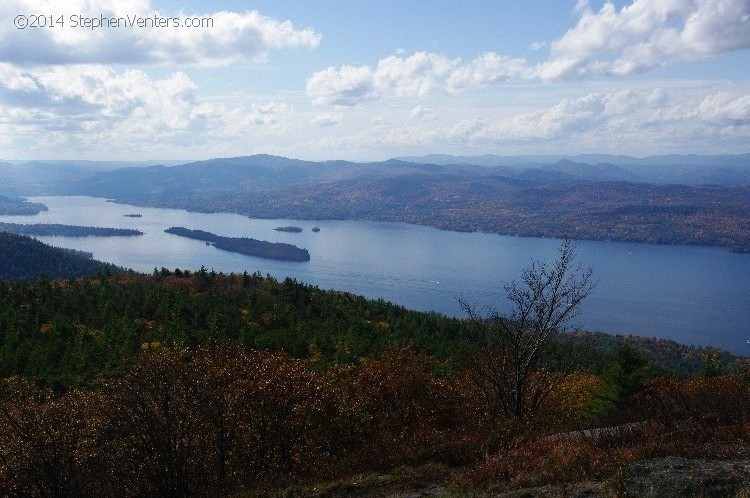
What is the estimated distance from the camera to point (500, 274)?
14188 cm

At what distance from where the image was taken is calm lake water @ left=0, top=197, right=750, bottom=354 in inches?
4272

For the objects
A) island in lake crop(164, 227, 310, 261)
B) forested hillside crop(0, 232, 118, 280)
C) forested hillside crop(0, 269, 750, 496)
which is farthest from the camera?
island in lake crop(164, 227, 310, 261)

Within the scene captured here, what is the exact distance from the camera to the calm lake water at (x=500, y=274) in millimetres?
108500

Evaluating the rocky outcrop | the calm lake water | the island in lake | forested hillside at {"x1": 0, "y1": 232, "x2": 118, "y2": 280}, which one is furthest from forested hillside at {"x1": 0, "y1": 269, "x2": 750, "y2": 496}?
the island in lake

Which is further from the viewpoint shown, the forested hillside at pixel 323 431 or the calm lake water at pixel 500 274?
the calm lake water at pixel 500 274

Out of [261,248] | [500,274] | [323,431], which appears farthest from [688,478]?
[261,248]

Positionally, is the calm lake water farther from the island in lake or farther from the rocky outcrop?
the rocky outcrop

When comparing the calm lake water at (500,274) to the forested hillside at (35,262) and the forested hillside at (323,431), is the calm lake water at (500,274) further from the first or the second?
the forested hillside at (323,431)

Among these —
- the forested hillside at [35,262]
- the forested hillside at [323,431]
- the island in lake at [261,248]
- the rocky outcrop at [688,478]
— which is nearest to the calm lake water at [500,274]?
the island in lake at [261,248]

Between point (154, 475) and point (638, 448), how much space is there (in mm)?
Result: 9398

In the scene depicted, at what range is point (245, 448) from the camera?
47.8 ft

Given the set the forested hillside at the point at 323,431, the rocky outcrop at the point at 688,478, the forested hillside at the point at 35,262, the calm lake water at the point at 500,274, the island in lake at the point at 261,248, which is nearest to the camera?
the rocky outcrop at the point at 688,478

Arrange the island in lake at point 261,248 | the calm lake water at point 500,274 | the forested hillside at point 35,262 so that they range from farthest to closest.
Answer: the island in lake at point 261,248 < the forested hillside at point 35,262 < the calm lake water at point 500,274

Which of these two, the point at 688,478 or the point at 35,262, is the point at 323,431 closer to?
Answer: the point at 688,478
